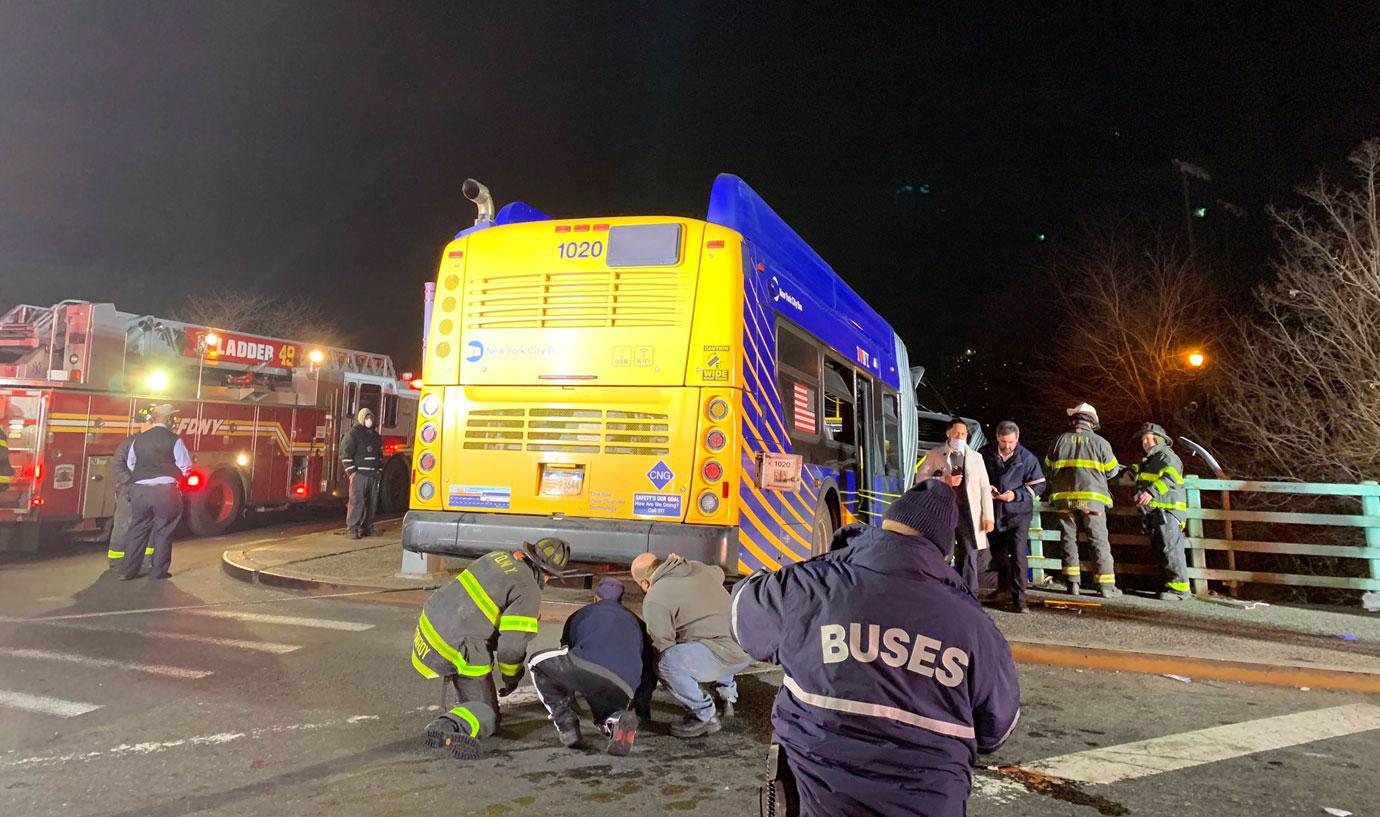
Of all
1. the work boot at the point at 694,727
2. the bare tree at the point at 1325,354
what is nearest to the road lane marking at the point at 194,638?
the work boot at the point at 694,727

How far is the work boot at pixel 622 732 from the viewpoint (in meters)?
4.06

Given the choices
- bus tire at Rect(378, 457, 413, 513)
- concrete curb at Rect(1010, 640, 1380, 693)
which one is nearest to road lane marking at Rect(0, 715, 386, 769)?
concrete curb at Rect(1010, 640, 1380, 693)

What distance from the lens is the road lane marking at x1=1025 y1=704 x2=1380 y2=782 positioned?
3.90m

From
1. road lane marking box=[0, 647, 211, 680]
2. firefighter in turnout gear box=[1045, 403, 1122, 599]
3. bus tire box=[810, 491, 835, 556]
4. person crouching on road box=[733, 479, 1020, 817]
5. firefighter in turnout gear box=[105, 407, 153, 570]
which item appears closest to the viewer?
person crouching on road box=[733, 479, 1020, 817]

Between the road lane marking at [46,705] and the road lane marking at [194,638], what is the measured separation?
129cm

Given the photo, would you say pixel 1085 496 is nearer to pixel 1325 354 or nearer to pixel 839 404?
pixel 839 404

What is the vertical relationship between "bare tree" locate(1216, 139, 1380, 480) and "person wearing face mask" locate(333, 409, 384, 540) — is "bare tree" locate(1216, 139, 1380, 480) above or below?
above

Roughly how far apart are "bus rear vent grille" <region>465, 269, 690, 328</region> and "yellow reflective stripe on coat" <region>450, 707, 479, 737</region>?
10.4 ft

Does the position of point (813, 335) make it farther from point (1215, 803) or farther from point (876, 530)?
point (876, 530)

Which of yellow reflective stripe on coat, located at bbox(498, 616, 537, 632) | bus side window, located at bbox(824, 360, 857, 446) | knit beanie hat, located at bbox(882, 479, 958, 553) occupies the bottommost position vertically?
yellow reflective stripe on coat, located at bbox(498, 616, 537, 632)

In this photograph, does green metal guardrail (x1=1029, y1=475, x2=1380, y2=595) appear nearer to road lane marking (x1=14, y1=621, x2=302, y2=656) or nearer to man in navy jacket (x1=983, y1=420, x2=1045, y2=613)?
man in navy jacket (x1=983, y1=420, x2=1045, y2=613)

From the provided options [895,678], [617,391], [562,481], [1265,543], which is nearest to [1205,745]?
[895,678]

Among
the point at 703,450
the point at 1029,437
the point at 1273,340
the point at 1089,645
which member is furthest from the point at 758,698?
the point at 1029,437

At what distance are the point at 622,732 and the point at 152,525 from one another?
24.0 feet
